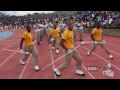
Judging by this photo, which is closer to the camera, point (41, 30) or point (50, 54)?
point (50, 54)

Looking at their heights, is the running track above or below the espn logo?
below

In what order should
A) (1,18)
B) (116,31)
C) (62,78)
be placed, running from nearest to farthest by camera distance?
(62,78)
(116,31)
(1,18)

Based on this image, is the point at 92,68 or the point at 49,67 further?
the point at 49,67

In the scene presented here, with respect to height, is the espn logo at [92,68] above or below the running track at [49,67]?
above

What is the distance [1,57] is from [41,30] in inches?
249

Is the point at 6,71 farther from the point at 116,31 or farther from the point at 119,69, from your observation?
the point at 116,31

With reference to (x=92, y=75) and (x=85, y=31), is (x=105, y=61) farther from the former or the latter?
(x=85, y=31)

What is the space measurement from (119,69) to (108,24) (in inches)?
538

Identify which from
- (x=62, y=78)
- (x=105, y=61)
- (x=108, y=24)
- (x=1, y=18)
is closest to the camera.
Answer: (x=62, y=78)

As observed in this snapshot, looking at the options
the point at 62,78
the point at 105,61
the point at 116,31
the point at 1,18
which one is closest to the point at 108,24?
the point at 116,31

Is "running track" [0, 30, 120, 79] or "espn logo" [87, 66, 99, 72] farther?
"espn logo" [87, 66, 99, 72]

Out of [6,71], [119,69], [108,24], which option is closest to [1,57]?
[6,71]

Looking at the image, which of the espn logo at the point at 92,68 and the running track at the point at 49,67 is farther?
the espn logo at the point at 92,68

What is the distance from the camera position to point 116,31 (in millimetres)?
21156
